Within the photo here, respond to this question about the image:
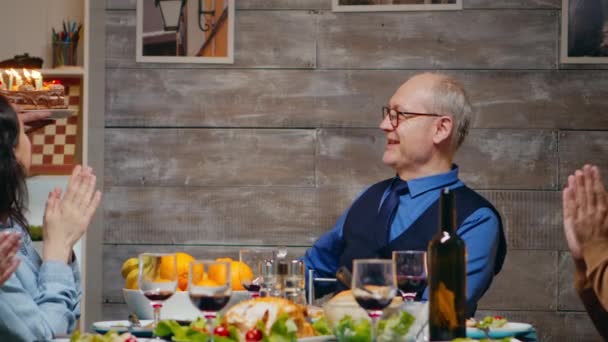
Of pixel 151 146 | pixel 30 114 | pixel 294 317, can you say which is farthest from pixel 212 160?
pixel 294 317

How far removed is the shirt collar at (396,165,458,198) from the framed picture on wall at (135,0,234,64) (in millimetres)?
1205

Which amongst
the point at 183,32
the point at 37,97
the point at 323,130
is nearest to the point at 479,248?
the point at 323,130

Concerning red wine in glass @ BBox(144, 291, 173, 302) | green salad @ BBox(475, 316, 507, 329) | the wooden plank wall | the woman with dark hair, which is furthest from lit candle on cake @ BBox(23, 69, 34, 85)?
green salad @ BBox(475, 316, 507, 329)

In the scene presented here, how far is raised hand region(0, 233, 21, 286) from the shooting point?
1.95 m

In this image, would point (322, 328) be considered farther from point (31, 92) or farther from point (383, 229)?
point (31, 92)

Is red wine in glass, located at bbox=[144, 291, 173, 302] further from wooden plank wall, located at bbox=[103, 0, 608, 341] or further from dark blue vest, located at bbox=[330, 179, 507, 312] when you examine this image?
wooden plank wall, located at bbox=[103, 0, 608, 341]

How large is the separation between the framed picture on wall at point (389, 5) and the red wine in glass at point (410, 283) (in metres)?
2.06

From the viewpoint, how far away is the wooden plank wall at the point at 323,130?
12.4 ft

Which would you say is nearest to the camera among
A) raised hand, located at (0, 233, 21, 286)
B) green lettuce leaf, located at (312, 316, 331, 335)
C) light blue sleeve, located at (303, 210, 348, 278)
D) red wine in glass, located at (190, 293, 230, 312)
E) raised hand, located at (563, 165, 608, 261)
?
red wine in glass, located at (190, 293, 230, 312)

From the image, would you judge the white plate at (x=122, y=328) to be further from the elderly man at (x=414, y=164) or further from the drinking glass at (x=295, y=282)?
the elderly man at (x=414, y=164)

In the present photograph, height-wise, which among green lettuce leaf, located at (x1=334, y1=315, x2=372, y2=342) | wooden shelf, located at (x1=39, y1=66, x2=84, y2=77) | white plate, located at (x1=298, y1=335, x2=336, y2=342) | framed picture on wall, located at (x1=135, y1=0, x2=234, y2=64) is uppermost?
framed picture on wall, located at (x1=135, y1=0, x2=234, y2=64)

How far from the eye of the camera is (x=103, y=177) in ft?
12.7

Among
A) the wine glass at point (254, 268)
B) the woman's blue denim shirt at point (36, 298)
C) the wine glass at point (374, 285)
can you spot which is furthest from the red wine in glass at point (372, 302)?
the woman's blue denim shirt at point (36, 298)

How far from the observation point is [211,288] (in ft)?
5.58
